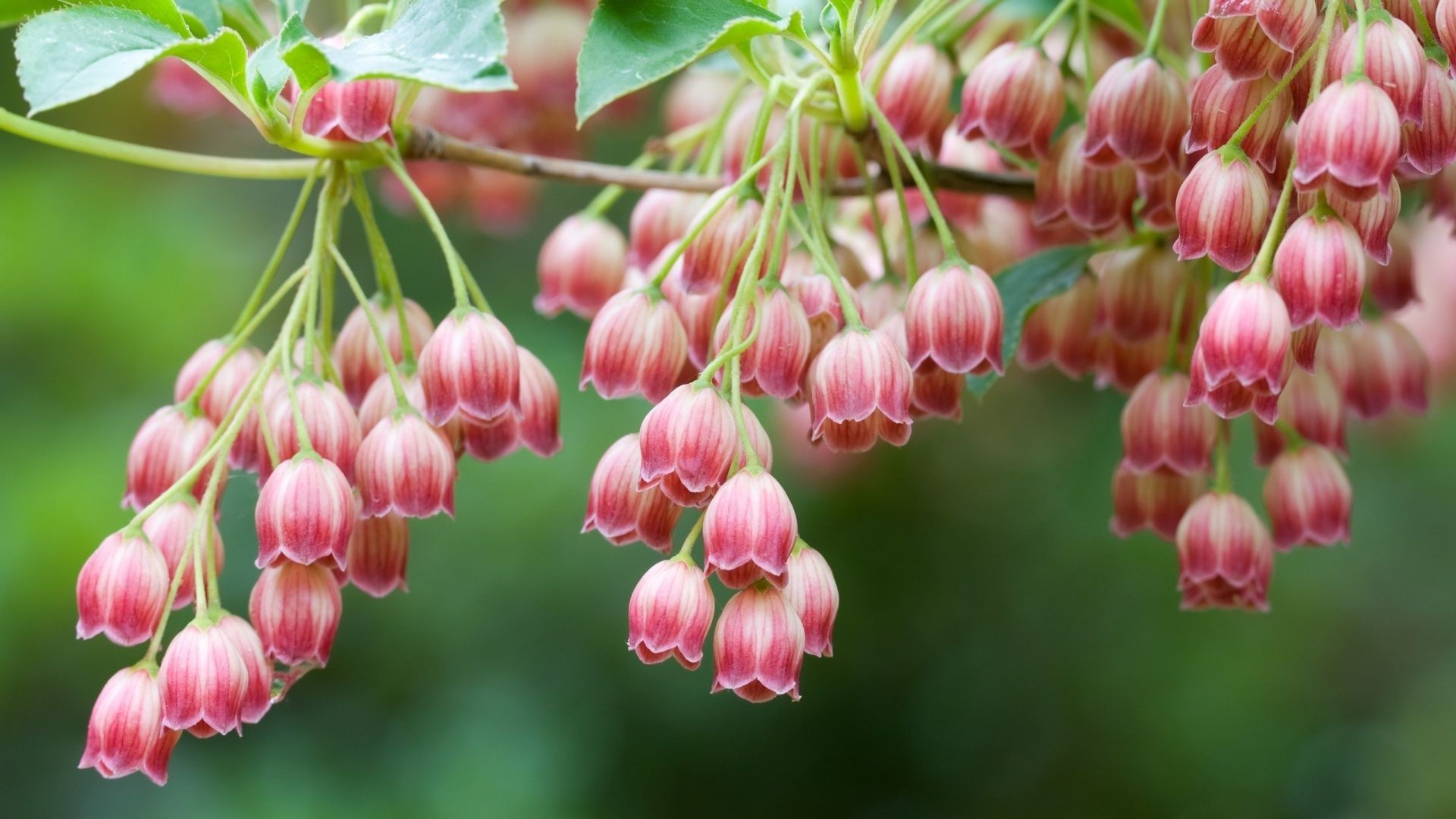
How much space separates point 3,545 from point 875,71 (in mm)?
2142

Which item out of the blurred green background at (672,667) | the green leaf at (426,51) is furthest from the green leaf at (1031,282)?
the blurred green background at (672,667)

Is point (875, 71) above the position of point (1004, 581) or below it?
below

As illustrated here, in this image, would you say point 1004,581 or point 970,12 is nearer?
point 970,12

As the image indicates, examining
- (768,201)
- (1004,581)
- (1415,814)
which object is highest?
(1004,581)

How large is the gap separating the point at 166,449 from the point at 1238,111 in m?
0.74

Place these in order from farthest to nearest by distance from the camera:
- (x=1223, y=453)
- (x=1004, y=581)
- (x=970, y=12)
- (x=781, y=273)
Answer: (x=1004, y=581) → (x=970, y=12) → (x=1223, y=453) → (x=781, y=273)

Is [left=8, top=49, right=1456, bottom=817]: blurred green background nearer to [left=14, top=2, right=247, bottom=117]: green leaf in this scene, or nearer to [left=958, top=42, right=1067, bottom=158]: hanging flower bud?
[left=958, top=42, right=1067, bottom=158]: hanging flower bud

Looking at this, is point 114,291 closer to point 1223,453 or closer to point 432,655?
point 432,655

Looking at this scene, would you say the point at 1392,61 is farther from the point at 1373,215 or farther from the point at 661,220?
the point at 661,220

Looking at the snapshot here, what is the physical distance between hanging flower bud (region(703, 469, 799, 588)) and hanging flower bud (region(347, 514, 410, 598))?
271mm

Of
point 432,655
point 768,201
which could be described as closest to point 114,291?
point 432,655

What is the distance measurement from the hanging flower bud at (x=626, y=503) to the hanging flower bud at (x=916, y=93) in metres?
0.36

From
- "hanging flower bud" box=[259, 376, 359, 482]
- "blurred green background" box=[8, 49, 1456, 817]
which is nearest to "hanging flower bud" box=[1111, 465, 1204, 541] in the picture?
"hanging flower bud" box=[259, 376, 359, 482]

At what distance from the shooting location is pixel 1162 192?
99cm
